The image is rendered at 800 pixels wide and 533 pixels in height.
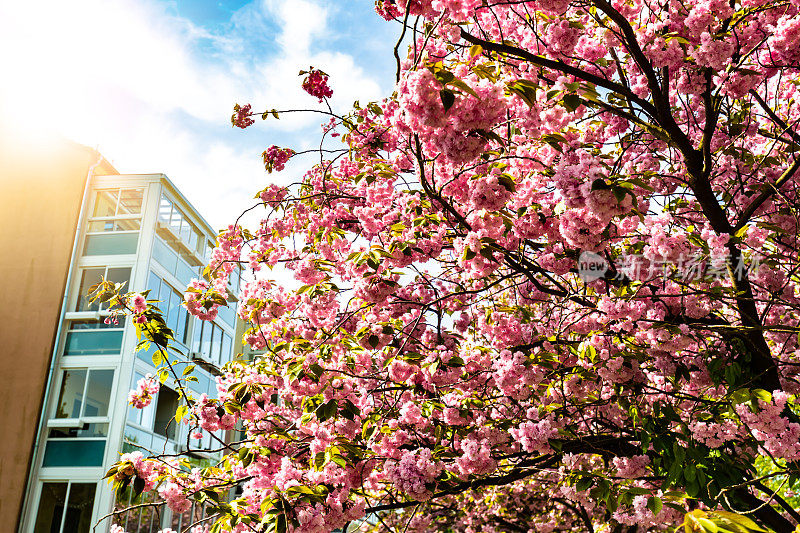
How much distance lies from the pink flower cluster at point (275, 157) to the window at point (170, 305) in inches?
533

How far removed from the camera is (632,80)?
500cm

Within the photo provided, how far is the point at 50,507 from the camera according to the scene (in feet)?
54.5

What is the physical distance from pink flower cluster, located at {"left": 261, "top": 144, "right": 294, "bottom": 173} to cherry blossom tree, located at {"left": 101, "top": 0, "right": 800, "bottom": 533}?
402 mm

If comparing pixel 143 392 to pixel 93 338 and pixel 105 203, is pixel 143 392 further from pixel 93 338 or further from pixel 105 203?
pixel 105 203

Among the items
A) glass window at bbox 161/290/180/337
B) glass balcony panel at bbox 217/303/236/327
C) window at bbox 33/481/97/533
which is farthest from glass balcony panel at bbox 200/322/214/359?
window at bbox 33/481/97/533

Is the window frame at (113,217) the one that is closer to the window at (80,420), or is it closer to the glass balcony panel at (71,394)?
the glass balcony panel at (71,394)

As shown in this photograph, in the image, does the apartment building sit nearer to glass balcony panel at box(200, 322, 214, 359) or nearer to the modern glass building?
the modern glass building

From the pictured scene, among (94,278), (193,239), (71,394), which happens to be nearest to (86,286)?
(94,278)

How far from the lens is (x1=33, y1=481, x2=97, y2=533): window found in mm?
16391

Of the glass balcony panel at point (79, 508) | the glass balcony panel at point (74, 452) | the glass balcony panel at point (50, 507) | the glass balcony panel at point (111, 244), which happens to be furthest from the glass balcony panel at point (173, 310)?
the glass balcony panel at point (50, 507)

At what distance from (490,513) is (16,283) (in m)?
15.1

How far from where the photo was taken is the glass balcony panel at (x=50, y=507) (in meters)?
16.4

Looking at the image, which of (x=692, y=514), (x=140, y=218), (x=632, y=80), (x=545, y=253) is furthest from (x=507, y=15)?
(x=140, y=218)

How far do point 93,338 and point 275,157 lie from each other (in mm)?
14127
